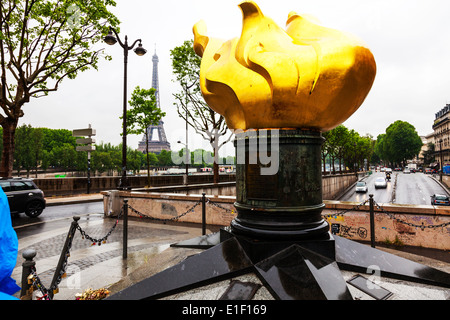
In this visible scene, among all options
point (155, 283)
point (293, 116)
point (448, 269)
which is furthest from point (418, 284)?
point (448, 269)

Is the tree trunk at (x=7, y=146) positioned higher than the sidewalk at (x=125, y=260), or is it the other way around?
the tree trunk at (x=7, y=146)

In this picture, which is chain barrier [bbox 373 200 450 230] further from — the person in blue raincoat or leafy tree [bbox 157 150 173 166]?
leafy tree [bbox 157 150 173 166]

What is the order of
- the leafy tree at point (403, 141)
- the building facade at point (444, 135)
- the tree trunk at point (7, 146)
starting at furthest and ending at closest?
the leafy tree at point (403, 141)
the building facade at point (444, 135)
the tree trunk at point (7, 146)

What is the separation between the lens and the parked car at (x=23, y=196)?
37.1 feet

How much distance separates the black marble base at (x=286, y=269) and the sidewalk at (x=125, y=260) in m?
0.09

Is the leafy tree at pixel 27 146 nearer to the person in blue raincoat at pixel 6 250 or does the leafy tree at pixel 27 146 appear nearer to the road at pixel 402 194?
the road at pixel 402 194

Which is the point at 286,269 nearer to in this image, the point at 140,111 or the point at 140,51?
the point at 140,51

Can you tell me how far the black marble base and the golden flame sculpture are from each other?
1.35 metres

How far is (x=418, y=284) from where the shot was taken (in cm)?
262

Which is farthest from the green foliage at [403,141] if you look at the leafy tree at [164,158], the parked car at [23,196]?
the parked car at [23,196]

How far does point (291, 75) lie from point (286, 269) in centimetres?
190

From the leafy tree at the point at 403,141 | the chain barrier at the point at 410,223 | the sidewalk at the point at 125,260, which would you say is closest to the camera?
the sidewalk at the point at 125,260

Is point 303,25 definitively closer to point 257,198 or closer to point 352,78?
point 352,78
